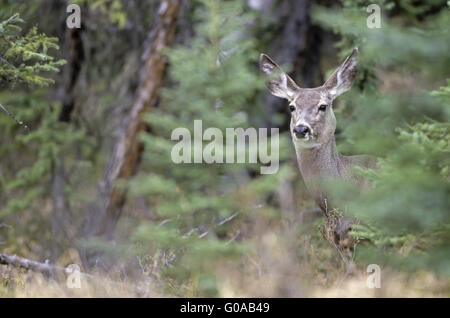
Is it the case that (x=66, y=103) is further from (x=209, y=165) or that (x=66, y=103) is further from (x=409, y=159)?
(x=409, y=159)

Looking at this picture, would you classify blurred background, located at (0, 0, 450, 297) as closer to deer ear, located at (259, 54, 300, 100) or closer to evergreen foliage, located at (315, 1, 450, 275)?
evergreen foliage, located at (315, 1, 450, 275)

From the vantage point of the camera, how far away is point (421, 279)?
17.9 feet

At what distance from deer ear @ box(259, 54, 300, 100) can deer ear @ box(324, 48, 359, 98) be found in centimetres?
43

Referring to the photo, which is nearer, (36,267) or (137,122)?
(36,267)

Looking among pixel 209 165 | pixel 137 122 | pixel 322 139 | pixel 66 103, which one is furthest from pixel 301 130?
pixel 66 103

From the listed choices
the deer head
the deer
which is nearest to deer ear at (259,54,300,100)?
the deer head

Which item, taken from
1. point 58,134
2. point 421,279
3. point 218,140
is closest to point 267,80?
point 218,140

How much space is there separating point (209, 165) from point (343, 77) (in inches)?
105

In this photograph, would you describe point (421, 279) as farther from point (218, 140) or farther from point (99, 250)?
point (99, 250)

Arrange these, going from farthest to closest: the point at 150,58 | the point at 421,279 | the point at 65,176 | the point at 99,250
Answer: the point at 65,176
the point at 150,58
the point at 99,250
the point at 421,279

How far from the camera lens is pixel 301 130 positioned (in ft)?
21.1

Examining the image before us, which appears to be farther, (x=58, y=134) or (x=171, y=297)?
(x=58, y=134)

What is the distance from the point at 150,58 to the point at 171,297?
593cm

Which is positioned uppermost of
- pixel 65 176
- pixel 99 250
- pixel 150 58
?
pixel 150 58
